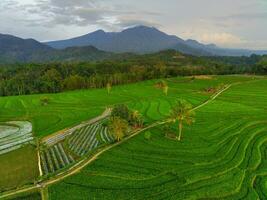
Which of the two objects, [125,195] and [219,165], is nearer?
[125,195]

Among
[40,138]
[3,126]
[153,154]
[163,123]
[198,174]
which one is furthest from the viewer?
[3,126]

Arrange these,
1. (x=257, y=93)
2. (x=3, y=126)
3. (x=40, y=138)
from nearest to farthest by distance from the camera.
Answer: (x=40, y=138), (x=3, y=126), (x=257, y=93)

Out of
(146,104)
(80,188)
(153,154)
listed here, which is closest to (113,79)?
(146,104)

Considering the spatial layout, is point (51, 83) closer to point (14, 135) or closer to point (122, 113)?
point (14, 135)

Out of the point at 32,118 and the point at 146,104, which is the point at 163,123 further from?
the point at 32,118

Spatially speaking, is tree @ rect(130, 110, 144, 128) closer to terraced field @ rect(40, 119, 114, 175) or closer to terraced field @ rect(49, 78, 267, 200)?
terraced field @ rect(49, 78, 267, 200)

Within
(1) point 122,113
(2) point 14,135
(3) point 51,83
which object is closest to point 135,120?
(1) point 122,113

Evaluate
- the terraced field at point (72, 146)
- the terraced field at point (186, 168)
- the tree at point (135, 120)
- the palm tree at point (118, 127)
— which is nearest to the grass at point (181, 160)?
the terraced field at point (186, 168)
